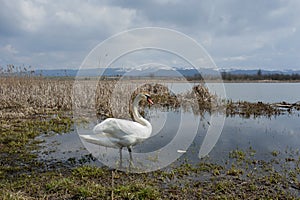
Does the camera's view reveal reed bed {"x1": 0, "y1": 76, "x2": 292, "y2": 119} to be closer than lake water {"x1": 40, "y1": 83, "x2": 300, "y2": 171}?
No

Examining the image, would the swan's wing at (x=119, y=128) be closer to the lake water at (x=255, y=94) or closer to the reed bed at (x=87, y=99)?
the reed bed at (x=87, y=99)

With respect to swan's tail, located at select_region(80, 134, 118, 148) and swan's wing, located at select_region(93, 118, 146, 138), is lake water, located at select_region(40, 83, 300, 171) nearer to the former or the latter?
swan's tail, located at select_region(80, 134, 118, 148)

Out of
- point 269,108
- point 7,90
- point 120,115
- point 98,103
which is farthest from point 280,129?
point 7,90

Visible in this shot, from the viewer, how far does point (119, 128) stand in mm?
4758

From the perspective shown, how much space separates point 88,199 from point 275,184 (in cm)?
341

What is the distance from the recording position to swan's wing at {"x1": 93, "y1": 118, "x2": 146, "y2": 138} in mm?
4766

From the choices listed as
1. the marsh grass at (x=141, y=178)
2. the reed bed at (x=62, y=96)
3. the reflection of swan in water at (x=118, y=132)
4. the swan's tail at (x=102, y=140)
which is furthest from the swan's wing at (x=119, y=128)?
the reed bed at (x=62, y=96)

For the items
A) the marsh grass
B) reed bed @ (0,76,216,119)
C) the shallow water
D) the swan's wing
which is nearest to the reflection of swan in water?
the swan's wing

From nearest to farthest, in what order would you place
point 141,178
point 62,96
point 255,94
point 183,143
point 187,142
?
point 141,178 → point 183,143 → point 187,142 → point 62,96 → point 255,94

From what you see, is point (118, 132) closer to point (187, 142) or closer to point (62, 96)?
point (187, 142)

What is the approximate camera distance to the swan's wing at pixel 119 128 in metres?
4.77

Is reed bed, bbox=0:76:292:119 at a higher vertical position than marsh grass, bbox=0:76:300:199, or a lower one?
higher

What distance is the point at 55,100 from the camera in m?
13.8

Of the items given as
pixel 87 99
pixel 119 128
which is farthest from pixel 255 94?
pixel 119 128
